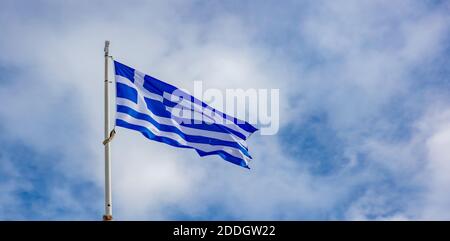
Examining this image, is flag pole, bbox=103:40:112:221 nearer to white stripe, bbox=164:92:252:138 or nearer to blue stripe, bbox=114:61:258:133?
blue stripe, bbox=114:61:258:133

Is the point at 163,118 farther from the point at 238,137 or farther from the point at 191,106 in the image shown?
the point at 238,137

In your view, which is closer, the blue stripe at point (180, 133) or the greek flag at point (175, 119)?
the blue stripe at point (180, 133)

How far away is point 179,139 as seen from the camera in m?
27.0

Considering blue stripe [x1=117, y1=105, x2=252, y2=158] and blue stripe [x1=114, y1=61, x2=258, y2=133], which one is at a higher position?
blue stripe [x1=114, y1=61, x2=258, y2=133]

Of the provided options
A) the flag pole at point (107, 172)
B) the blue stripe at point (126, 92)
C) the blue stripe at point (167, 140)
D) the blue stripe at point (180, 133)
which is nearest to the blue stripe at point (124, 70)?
the blue stripe at point (126, 92)

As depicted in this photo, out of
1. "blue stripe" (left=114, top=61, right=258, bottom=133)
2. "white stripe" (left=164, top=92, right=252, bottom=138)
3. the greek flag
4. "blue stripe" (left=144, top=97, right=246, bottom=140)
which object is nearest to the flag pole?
the greek flag

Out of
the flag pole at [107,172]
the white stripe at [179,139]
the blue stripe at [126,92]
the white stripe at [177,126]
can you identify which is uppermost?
the blue stripe at [126,92]

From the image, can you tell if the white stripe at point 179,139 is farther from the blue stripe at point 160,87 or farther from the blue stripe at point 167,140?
the blue stripe at point 160,87

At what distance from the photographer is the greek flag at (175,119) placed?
26312mm

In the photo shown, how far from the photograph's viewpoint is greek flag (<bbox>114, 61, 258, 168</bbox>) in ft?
86.3

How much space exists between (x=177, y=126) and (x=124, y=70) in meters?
3.02

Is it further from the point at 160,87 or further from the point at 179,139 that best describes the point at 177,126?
the point at 160,87

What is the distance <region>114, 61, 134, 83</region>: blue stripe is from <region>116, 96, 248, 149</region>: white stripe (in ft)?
3.08
